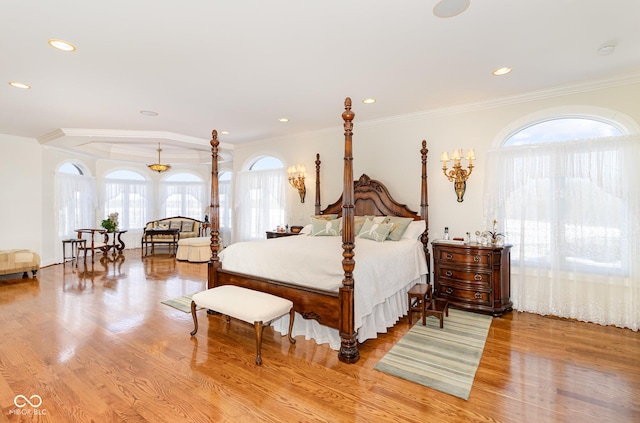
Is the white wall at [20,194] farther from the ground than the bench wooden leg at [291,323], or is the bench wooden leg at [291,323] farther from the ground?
the white wall at [20,194]

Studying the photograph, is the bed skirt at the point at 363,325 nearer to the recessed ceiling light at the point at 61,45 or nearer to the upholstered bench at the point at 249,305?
the upholstered bench at the point at 249,305

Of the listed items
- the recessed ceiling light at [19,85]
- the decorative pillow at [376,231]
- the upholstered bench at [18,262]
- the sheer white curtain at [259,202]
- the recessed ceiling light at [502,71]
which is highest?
the recessed ceiling light at [19,85]

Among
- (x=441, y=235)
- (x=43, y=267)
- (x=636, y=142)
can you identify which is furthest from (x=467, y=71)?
(x=43, y=267)

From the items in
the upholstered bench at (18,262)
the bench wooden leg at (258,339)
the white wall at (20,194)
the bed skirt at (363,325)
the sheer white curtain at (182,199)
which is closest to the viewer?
the bench wooden leg at (258,339)

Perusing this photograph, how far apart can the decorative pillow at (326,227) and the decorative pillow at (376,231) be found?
0.42 meters

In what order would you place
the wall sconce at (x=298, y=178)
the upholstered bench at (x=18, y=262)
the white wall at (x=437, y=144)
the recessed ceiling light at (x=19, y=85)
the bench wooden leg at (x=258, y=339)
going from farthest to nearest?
the wall sconce at (x=298, y=178) → the upholstered bench at (x=18, y=262) → the white wall at (x=437, y=144) → the recessed ceiling light at (x=19, y=85) → the bench wooden leg at (x=258, y=339)

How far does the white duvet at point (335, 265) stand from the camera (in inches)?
115

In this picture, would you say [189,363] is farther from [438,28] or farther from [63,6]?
[438,28]

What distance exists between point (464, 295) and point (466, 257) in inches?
19.7

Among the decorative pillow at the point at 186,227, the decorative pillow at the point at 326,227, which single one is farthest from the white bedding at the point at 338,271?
the decorative pillow at the point at 186,227

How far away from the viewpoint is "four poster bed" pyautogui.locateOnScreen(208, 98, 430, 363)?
9.04ft

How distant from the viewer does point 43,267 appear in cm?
655

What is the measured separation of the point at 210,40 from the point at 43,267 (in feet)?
22.3

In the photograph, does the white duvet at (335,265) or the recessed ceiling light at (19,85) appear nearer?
the white duvet at (335,265)
